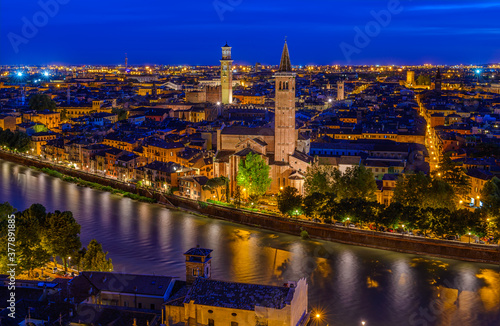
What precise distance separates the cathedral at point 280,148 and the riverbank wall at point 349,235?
1.06 m

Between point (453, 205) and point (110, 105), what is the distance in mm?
22139

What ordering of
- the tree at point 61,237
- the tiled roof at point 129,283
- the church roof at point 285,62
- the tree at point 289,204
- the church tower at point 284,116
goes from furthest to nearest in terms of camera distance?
the church roof at point 285,62
the church tower at point 284,116
the tree at point 289,204
the tree at point 61,237
the tiled roof at point 129,283

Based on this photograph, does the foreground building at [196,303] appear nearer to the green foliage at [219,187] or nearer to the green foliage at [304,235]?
the green foliage at [304,235]

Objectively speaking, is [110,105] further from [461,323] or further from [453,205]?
[461,323]

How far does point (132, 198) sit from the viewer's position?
12.6 meters

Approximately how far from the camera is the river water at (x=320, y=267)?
6863 millimetres

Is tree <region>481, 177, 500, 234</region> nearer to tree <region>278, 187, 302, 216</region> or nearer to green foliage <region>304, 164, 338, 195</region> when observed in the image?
green foliage <region>304, 164, 338, 195</region>

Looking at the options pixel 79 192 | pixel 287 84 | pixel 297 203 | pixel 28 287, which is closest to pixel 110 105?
pixel 79 192

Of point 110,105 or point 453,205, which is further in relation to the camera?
point 110,105

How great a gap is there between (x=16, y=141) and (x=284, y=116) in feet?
32.3

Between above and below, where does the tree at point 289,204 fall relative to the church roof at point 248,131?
below

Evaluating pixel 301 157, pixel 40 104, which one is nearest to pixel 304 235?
pixel 301 157

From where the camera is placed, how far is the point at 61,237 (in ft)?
24.9

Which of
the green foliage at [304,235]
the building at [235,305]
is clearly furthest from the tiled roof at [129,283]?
the green foliage at [304,235]
